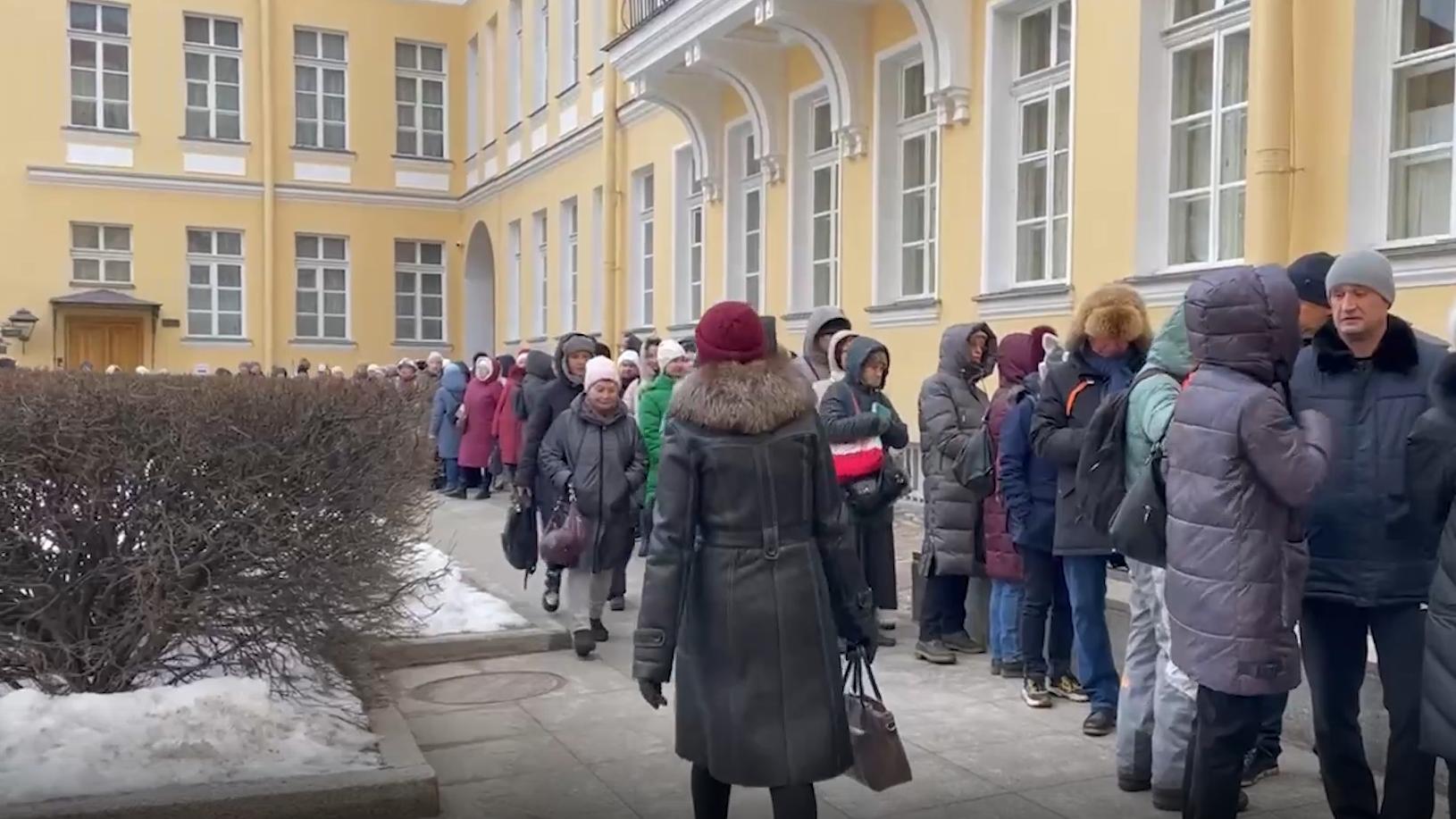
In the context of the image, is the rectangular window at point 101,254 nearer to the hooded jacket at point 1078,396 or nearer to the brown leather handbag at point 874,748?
the hooded jacket at point 1078,396

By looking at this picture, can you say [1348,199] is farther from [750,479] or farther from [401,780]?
[401,780]

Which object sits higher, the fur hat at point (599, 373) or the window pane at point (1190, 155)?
the window pane at point (1190, 155)

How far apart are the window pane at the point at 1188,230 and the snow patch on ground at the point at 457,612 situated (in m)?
5.47

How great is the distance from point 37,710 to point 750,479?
2.81 meters

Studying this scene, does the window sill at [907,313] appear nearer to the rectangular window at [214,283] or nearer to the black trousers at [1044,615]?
the black trousers at [1044,615]

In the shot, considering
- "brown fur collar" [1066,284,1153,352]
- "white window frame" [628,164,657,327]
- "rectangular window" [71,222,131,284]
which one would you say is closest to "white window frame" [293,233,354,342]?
"rectangular window" [71,222,131,284]

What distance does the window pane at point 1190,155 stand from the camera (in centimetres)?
934

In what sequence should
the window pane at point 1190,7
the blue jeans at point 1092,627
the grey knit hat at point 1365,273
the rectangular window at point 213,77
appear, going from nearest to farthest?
the grey knit hat at point 1365,273, the blue jeans at point 1092,627, the window pane at point 1190,7, the rectangular window at point 213,77

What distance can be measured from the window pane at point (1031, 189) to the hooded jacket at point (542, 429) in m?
4.80

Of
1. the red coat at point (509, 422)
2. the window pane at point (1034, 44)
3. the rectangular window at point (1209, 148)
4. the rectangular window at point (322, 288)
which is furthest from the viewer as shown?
the rectangular window at point (322, 288)

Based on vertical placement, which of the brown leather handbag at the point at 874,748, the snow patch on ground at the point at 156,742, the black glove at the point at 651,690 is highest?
the black glove at the point at 651,690

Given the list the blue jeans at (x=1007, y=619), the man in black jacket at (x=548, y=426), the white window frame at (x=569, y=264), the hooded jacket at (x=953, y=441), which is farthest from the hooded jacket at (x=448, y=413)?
the blue jeans at (x=1007, y=619)

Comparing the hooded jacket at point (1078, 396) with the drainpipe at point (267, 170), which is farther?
the drainpipe at point (267, 170)

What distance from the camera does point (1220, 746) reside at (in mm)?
3863
